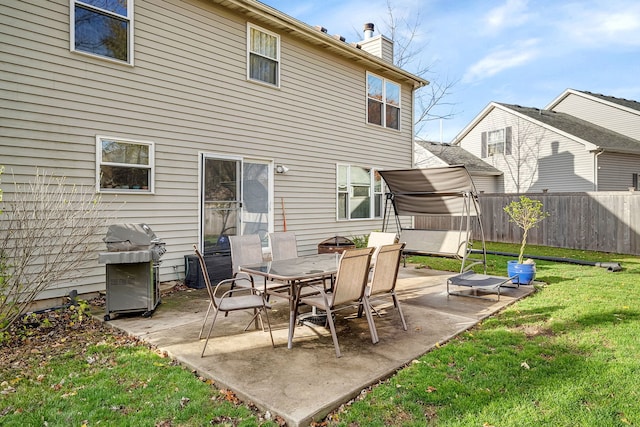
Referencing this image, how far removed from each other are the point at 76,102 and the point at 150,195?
66.7 inches

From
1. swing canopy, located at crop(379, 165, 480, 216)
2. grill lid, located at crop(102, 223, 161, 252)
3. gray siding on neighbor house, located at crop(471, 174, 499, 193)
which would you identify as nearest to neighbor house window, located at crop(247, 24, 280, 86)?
swing canopy, located at crop(379, 165, 480, 216)

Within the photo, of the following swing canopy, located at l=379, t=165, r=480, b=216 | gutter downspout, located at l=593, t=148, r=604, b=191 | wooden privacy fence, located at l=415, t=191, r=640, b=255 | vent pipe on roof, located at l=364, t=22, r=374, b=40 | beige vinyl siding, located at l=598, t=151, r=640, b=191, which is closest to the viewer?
swing canopy, located at l=379, t=165, r=480, b=216

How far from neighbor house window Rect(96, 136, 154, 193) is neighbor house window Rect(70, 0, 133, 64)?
1.32 metres

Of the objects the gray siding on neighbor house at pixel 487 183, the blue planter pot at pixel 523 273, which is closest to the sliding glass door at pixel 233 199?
the blue planter pot at pixel 523 273

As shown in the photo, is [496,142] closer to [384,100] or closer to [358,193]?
[384,100]

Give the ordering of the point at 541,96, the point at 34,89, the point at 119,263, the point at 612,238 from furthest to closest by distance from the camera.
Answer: the point at 541,96 → the point at 612,238 → the point at 34,89 → the point at 119,263

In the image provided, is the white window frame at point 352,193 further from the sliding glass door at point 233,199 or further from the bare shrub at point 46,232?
the bare shrub at point 46,232

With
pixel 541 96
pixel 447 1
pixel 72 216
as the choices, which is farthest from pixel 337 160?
pixel 541 96

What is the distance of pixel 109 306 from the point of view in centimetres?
484

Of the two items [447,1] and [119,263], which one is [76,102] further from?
[447,1]

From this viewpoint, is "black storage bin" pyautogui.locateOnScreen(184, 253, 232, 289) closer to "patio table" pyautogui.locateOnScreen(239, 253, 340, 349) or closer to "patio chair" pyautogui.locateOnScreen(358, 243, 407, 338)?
"patio table" pyautogui.locateOnScreen(239, 253, 340, 349)

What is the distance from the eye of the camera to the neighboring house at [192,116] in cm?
535

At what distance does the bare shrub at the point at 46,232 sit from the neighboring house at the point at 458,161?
16.5m

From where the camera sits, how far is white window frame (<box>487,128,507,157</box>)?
64.3 feet
